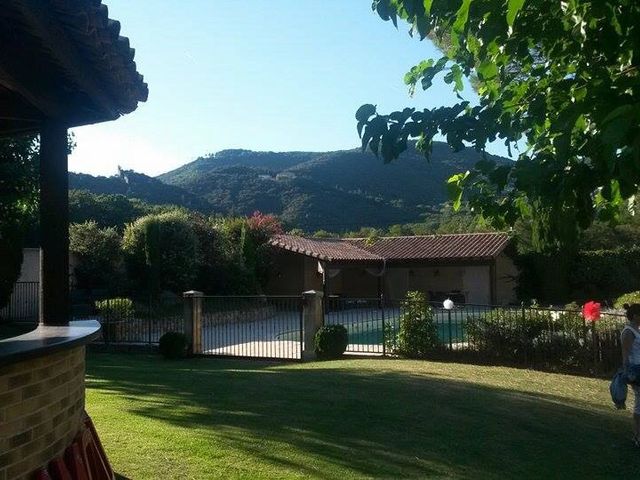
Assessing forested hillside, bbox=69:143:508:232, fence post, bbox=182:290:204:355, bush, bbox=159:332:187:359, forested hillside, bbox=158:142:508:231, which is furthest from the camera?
forested hillside, bbox=158:142:508:231

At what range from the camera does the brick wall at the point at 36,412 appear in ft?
9.86

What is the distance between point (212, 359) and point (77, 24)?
13971 mm

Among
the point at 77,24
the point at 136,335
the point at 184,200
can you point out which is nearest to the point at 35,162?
the point at 136,335

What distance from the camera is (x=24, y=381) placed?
3174mm

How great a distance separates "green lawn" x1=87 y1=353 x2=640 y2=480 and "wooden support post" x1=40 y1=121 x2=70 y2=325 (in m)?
1.72

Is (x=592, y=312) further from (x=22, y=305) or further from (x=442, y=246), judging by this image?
(x=442, y=246)

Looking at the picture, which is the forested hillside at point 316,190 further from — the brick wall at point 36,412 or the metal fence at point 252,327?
the brick wall at point 36,412

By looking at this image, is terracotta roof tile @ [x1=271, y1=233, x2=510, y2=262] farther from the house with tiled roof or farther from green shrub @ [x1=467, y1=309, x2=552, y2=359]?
green shrub @ [x1=467, y1=309, x2=552, y2=359]

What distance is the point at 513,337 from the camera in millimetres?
14305

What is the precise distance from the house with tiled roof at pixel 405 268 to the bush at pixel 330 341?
1449 centimetres

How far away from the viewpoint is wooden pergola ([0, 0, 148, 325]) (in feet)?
10.6

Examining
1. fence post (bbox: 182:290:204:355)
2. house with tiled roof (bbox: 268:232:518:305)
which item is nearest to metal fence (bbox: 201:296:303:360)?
fence post (bbox: 182:290:204:355)

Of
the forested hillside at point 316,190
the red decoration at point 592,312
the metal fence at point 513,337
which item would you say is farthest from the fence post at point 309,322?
the forested hillside at point 316,190

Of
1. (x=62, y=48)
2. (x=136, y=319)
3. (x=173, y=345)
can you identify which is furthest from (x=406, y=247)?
(x=62, y=48)
